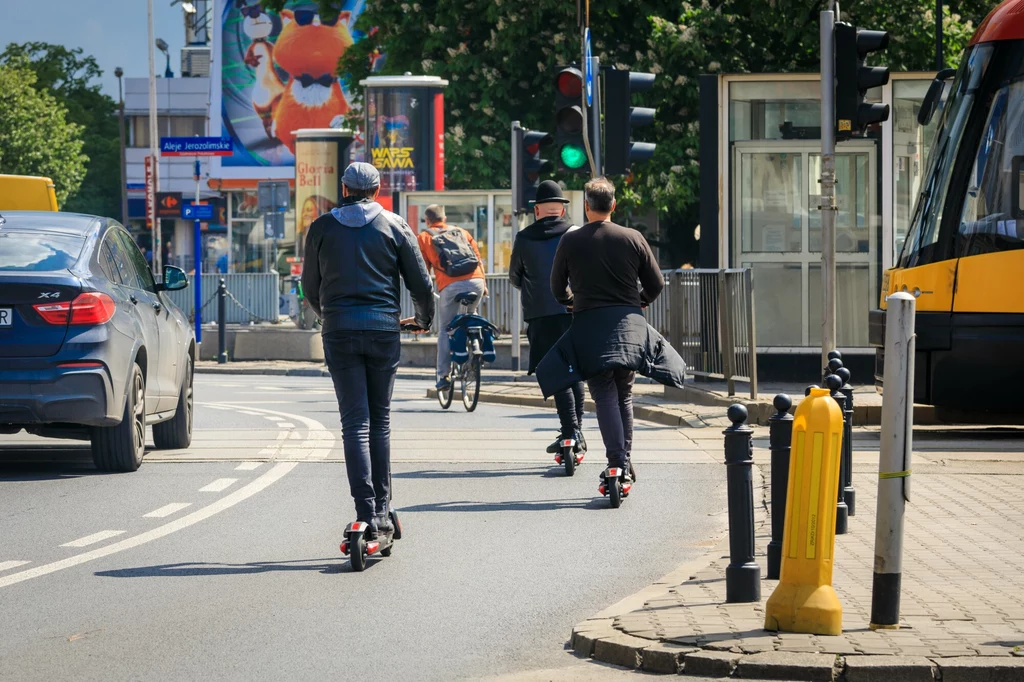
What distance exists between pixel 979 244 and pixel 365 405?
6737mm

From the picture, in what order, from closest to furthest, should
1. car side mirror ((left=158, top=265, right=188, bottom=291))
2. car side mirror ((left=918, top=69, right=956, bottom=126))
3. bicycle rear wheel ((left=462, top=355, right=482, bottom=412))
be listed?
car side mirror ((left=158, top=265, right=188, bottom=291)), car side mirror ((left=918, top=69, right=956, bottom=126)), bicycle rear wheel ((left=462, top=355, right=482, bottom=412))

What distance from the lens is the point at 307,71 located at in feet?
267

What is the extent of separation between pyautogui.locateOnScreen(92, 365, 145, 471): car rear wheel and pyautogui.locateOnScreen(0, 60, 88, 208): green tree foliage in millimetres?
63146

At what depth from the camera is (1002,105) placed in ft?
43.9

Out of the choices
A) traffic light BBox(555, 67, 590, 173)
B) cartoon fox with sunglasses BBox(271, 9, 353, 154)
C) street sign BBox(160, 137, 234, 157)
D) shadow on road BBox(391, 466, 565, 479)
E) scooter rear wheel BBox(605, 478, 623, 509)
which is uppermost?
cartoon fox with sunglasses BBox(271, 9, 353, 154)

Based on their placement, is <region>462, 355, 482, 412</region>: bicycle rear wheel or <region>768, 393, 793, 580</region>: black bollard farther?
<region>462, 355, 482, 412</region>: bicycle rear wheel

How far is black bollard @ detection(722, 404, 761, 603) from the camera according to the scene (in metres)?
6.40

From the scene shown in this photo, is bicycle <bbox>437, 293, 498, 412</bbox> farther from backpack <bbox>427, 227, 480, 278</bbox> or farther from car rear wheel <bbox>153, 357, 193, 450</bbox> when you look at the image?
car rear wheel <bbox>153, 357, 193, 450</bbox>

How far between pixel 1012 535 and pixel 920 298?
566 cm

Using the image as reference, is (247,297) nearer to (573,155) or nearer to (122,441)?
(573,155)

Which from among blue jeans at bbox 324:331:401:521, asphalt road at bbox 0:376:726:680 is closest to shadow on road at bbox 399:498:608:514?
asphalt road at bbox 0:376:726:680

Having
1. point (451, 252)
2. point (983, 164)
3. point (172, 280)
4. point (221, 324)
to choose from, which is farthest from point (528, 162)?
point (221, 324)

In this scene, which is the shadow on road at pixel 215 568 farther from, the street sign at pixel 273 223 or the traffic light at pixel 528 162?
the street sign at pixel 273 223

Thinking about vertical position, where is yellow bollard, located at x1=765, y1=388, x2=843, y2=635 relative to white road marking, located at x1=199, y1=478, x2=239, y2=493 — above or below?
above
